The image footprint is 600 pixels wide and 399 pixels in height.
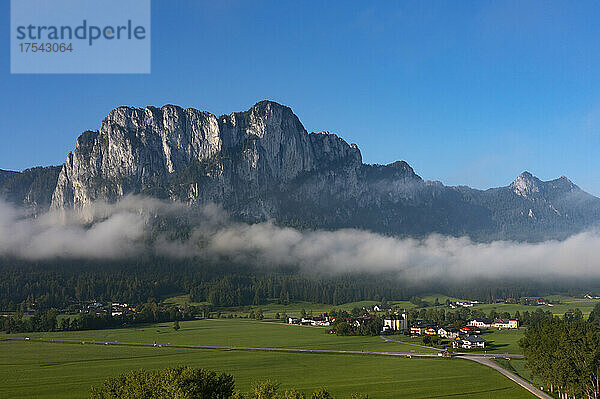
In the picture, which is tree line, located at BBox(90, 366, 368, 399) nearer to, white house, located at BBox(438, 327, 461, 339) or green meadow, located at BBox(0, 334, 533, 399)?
green meadow, located at BBox(0, 334, 533, 399)

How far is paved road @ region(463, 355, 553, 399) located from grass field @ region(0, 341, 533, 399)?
172 cm

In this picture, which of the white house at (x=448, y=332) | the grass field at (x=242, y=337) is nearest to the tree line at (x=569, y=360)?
the grass field at (x=242, y=337)

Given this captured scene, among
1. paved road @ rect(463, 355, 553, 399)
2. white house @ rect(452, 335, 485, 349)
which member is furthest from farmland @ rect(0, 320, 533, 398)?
white house @ rect(452, 335, 485, 349)

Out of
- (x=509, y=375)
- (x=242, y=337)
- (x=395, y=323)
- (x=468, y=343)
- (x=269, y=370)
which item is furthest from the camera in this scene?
(x=395, y=323)

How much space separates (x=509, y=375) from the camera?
98.4 metres

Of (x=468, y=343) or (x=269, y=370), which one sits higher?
(x=269, y=370)

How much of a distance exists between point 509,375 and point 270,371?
44142mm

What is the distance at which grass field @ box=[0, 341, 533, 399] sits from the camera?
83.4 metres

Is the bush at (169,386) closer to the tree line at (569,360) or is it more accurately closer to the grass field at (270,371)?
the grass field at (270,371)

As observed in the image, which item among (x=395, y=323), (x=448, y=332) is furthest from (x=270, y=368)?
(x=395, y=323)

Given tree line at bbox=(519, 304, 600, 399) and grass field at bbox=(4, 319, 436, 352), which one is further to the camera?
grass field at bbox=(4, 319, 436, 352)

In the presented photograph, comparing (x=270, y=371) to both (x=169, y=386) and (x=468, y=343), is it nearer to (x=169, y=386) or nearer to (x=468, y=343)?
(x=169, y=386)

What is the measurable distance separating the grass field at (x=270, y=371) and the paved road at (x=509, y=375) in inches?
67.7

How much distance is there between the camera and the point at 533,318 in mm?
196750
